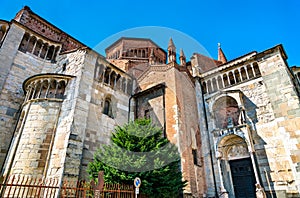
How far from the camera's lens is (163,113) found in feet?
43.9

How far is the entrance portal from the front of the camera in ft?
40.9

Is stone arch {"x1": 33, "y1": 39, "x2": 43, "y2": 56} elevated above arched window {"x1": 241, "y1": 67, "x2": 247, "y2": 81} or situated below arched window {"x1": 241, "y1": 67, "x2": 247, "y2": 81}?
above

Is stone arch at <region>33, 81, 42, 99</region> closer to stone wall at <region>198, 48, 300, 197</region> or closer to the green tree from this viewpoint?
the green tree

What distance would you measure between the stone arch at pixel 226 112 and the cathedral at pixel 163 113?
77 mm

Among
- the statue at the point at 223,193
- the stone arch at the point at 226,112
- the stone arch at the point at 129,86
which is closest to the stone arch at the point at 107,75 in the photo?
the stone arch at the point at 129,86

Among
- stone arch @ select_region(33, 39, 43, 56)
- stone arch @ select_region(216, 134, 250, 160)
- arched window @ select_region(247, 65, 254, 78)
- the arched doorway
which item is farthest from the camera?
stone arch @ select_region(33, 39, 43, 56)

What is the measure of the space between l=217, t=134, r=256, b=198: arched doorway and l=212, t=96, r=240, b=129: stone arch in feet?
4.55

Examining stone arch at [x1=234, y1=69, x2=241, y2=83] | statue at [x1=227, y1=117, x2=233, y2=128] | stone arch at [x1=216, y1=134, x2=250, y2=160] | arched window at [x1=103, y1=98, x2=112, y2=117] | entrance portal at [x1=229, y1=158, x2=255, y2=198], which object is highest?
stone arch at [x1=234, y1=69, x2=241, y2=83]

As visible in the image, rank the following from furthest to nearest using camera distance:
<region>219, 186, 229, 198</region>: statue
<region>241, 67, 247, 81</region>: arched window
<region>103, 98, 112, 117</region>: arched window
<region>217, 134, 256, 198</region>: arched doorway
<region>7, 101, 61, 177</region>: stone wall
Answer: <region>241, 67, 247, 81</region>: arched window, <region>103, 98, 112, 117</region>: arched window, <region>217, 134, 256, 198</region>: arched doorway, <region>219, 186, 229, 198</region>: statue, <region>7, 101, 61, 177</region>: stone wall

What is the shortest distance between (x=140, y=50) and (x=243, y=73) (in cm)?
1577

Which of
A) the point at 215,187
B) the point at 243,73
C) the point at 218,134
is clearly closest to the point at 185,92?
the point at 218,134

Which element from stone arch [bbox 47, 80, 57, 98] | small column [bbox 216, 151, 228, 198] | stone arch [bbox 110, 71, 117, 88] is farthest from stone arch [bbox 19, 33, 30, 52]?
small column [bbox 216, 151, 228, 198]

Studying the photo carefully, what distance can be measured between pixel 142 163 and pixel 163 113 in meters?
5.42

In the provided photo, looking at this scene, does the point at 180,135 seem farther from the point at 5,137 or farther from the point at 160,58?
the point at 160,58
